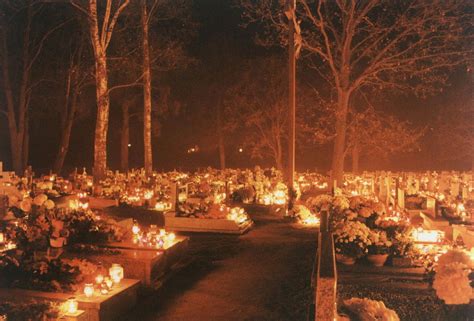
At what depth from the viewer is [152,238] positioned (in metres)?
11.1

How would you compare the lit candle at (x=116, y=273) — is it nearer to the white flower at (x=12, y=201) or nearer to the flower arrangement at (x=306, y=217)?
the white flower at (x=12, y=201)

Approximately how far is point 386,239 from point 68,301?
5309 mm

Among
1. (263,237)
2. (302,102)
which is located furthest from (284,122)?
(263,237)

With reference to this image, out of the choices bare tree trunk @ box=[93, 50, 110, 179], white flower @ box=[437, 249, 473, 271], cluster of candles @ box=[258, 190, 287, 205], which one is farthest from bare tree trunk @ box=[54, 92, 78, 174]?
white flower @ box=[437, 249, 473, 271]

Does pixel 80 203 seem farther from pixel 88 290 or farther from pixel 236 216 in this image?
pixel 88 290

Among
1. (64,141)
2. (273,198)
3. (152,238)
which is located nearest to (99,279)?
(152,238)

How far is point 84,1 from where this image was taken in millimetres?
22891

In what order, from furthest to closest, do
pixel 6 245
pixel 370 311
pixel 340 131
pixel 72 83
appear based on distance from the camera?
pixel 72 83 < pixel 340 131 < pixel 6 245 < pixel 370 311

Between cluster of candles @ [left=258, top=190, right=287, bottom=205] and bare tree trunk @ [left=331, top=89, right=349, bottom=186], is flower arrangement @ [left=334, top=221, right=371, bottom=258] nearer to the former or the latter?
cluster of candles @ [left=258, top=190, right=287, bottom=205]

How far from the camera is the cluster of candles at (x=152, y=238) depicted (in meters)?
11.0

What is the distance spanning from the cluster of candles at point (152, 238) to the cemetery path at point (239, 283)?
0.70 meters

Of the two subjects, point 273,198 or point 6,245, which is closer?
point 6,245

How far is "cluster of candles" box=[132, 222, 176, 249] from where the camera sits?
36.0 ft

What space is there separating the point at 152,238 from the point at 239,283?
2.12m
